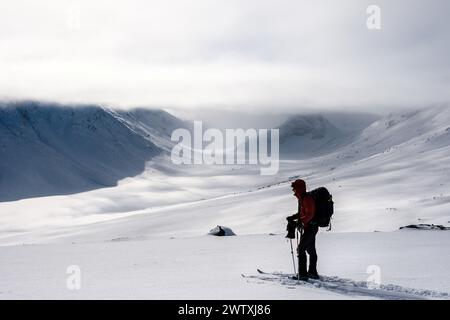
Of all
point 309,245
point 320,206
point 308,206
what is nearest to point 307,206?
point 308,206

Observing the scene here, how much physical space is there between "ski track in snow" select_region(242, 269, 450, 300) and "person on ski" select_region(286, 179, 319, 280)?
227mm

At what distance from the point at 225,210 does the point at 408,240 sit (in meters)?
36.5

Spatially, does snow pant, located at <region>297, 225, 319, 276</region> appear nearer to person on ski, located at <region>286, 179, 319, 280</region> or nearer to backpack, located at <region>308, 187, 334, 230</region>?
person on ski, located at <region>286, 179, 319, 280</region>

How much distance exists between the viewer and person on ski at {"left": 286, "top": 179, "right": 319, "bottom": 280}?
10109 millimetres

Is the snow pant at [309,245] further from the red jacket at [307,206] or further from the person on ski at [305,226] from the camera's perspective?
the red jacket at [307,206]

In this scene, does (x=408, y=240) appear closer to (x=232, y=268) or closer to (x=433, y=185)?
(x=232, y=268)

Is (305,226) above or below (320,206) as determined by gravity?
below

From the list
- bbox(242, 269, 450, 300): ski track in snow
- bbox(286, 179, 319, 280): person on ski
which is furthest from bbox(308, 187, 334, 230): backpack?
bbox(242, 269, 450, 300): ski track in snow

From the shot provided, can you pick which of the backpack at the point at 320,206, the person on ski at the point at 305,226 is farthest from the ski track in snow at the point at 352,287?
the backpack at the point at 320,206

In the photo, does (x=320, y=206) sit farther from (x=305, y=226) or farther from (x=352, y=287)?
(x=352, y=287)

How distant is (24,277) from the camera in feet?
35.7

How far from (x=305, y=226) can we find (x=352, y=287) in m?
1.56

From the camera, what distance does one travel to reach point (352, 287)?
9.02 meters
